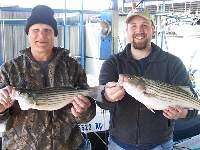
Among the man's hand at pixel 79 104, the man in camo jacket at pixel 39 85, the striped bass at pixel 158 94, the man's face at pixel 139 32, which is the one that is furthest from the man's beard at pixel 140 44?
the man's hand at pixel 79 104

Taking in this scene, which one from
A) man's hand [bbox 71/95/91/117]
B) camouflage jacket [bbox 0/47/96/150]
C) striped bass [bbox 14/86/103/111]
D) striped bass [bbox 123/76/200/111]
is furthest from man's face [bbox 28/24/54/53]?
striped bass [bbox 123/76/200/111]

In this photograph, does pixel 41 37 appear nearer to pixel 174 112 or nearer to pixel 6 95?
pixel 6 95

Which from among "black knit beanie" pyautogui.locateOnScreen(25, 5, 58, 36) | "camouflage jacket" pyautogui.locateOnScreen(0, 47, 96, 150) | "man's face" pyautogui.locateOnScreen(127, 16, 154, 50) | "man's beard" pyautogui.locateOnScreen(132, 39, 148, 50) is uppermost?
"black knit beanie" pyautogui.locateOnScreen(25, 5, 58, 36)

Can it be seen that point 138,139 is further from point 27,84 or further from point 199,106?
point 27,84

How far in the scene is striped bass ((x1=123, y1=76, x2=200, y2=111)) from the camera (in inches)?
132

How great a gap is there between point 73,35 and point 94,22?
0.60m

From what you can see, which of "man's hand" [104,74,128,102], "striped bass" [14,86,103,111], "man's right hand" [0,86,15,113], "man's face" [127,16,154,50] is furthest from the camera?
"man's face" [127,16,154,50]

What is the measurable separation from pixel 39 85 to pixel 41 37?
0.45 metres

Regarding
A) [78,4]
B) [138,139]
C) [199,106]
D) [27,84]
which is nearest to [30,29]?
Result: [27,84]

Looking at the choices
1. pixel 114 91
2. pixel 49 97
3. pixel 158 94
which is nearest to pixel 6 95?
pixel 49 97

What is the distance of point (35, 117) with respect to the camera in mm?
3439

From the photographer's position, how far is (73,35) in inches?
332

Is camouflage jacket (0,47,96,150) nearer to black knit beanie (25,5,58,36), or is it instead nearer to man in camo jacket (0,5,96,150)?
man in camo jacket (0,5,96,150)

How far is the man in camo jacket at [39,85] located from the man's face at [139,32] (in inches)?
27.4
